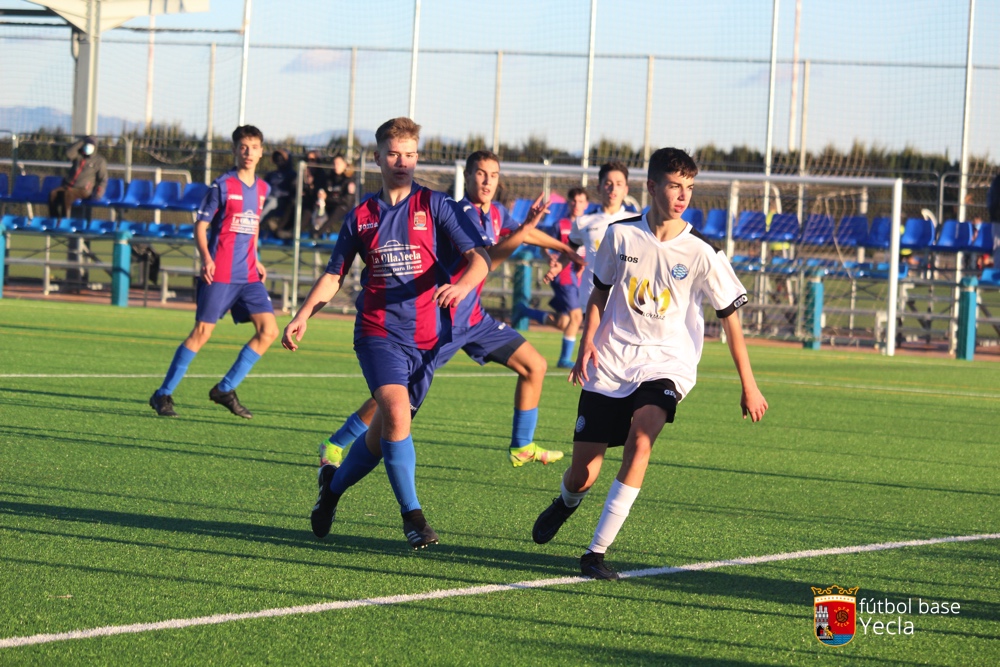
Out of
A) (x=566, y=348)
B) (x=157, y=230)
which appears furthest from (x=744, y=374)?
(x=157, y=230)

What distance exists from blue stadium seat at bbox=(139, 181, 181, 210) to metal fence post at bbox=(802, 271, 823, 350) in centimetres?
1205

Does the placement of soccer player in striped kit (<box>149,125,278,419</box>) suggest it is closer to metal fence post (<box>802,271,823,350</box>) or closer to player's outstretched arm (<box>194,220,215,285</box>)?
player's outstretched arm (<box>194,220,215,285</box>)

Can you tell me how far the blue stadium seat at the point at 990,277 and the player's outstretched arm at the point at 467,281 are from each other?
17892 millimetres

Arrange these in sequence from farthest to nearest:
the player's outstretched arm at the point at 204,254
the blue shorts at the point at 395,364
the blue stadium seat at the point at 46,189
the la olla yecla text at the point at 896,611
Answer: the blue stadium seat at the point at 46,189 → the player's outstretched arm at the point at 204,254 → the blue shorts at the point at 395,364 → the la olla yecla text at the point at 896,611

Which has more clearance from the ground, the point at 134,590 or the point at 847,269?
the point at 847,269

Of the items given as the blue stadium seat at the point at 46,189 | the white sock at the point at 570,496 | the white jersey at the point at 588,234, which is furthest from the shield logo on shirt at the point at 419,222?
the blue stadium seat at the point at 46,189

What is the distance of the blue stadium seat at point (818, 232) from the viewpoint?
2244cm

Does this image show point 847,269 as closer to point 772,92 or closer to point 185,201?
point 772,92

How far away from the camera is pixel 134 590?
4633 mm

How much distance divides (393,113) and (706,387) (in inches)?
651

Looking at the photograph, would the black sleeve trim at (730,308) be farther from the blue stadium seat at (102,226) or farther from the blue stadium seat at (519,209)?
the blue stadium seat at (102,226)

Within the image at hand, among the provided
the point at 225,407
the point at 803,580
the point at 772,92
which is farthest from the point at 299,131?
the point at 803,580

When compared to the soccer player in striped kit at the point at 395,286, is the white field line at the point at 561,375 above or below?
below

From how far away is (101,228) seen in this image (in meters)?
25.8
